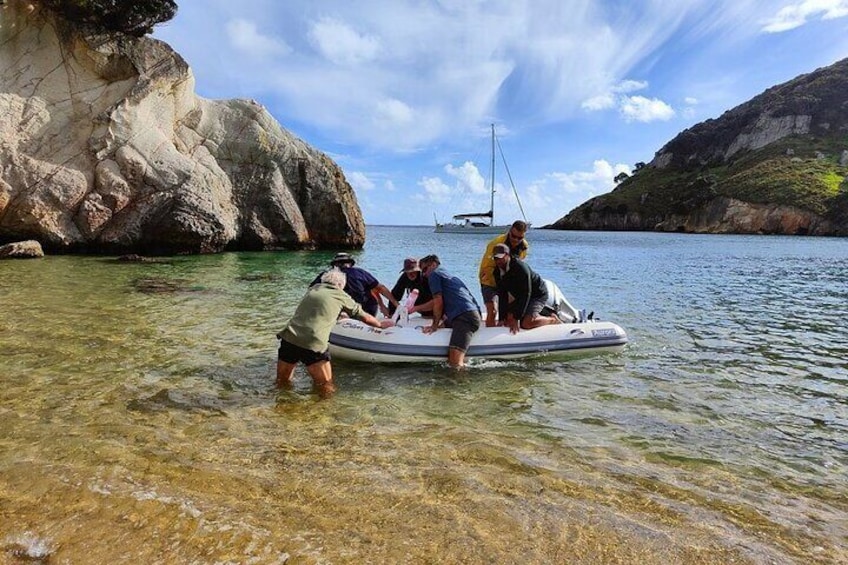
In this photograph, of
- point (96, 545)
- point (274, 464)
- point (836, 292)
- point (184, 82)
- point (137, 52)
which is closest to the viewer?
point (96, 545)

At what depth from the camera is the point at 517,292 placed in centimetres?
863

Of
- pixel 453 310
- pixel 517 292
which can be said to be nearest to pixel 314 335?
pixel 453 310

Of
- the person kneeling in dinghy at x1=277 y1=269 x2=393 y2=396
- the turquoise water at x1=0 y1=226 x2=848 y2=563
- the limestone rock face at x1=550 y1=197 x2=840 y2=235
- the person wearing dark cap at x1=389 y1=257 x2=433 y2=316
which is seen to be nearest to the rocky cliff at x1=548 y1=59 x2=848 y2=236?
the limestone rock face at x1=550 y1=197 x2=840 y2=235

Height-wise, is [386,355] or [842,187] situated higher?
[842,187]

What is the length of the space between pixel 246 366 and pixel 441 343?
9.95ft

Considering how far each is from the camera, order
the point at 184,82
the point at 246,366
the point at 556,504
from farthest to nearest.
Answer: the point at 184,82
the point at 246,366
the point at 556,504

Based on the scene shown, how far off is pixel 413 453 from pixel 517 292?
424 cm

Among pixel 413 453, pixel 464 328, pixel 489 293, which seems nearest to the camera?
pixel 413 453

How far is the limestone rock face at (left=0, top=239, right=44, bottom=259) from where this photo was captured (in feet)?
Result: 70.5

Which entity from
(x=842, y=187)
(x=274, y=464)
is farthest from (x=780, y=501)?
(x=842, y=187)

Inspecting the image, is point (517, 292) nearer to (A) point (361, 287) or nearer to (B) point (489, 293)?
(B) point (489, 293)

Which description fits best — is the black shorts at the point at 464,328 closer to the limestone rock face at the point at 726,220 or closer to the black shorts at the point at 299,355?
the black shorts at the point at 299,355

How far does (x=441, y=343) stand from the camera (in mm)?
8102

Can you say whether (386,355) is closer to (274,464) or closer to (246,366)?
(246,366)
